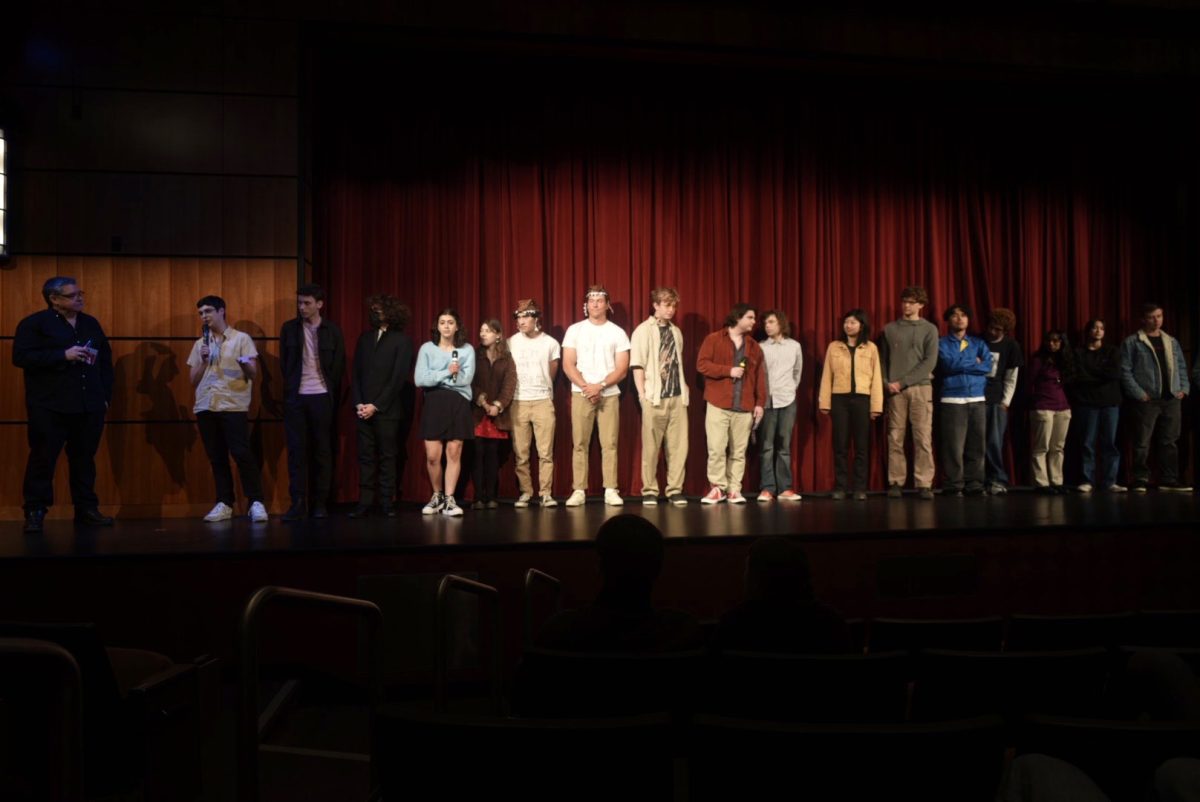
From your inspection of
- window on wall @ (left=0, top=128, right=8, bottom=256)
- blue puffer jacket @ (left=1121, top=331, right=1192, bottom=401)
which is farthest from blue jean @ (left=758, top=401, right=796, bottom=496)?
window on wall @ (left=0, top=128, right=8, bottom=256)

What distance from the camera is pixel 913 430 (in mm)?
8164

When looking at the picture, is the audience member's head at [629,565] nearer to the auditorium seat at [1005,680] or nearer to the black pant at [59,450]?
the auditorium seat at [1005,680]

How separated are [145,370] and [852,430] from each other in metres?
5.96

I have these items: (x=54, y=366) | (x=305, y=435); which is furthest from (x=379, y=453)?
(x=54, y=366)

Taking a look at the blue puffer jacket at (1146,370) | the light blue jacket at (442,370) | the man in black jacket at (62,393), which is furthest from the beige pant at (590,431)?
the blue puffer jacket at (1146,370)

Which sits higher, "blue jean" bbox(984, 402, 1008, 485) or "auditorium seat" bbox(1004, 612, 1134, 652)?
"blue jean" bbox(984, 402, 1008, 485)

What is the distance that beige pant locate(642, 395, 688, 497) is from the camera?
745cm

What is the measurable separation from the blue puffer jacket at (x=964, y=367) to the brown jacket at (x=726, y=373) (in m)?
1.81

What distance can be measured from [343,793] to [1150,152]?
1037 cm

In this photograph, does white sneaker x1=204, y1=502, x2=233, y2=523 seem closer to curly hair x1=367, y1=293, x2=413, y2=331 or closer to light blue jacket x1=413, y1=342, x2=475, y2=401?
light blue jacket x1=413, y1=342, x2=475, y2=401

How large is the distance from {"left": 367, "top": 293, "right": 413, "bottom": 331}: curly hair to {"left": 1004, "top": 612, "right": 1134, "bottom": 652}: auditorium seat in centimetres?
515

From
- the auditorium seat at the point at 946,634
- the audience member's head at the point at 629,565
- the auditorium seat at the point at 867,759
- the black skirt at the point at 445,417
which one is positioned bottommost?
the auditorium seat at the point at 946,634

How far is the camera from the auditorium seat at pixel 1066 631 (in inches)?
117

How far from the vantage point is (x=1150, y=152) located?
9.68m
